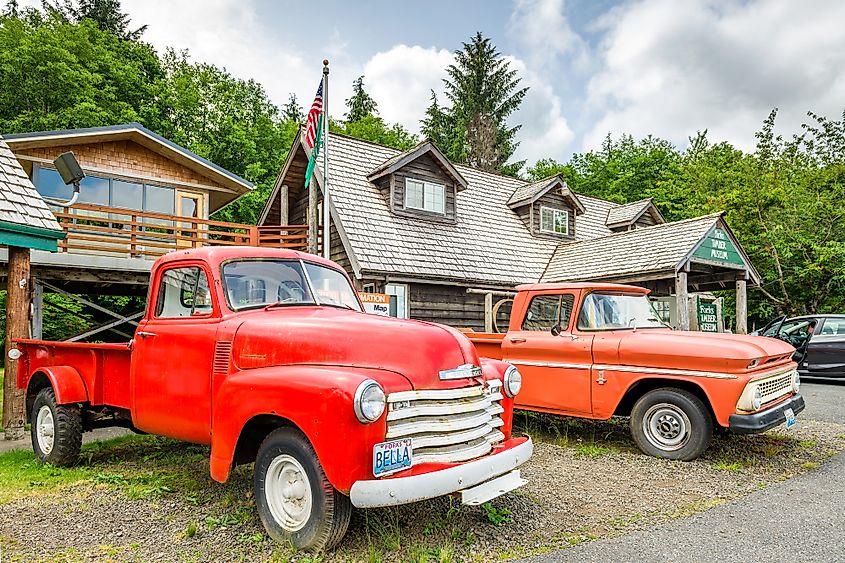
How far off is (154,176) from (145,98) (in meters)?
17.5

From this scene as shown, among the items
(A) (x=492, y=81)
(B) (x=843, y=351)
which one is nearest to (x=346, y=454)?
(B) (x=843, y=351)

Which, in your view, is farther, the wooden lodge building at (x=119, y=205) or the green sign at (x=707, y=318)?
the green sign at (x=707, y=318)

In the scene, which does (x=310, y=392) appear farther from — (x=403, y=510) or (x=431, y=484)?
(x=403, y=510)

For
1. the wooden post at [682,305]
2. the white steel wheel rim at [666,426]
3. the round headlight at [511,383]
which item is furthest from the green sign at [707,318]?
the round headlight at [511,383]

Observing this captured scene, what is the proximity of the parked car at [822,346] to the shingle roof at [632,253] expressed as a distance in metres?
3.59

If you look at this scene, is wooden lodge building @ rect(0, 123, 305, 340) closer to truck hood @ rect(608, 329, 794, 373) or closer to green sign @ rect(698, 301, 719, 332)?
truck hood @ rect(608, 329, 794, 373)

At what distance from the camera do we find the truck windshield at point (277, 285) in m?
4.92

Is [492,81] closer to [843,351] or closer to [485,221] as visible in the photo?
[485,221]

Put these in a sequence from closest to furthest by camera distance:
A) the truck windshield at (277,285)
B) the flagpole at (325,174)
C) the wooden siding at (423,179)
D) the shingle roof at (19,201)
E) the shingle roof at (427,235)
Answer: the truck windshield at (277,285) < the shingle roof at (19,201) < the flagpole at (325,174) < the shingle roof at (427,235) < the wooden siding at (423,179)

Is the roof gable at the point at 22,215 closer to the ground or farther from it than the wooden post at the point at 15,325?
farther from it

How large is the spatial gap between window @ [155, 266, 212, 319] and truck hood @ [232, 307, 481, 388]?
77 centimetres

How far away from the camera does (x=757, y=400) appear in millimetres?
6000

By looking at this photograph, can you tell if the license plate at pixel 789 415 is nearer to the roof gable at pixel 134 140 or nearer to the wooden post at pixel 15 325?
the wooden post at pixel 15 325

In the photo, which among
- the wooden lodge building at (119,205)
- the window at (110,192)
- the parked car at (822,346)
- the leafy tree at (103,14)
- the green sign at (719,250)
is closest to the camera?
the wooden lodge building at (119,205)
